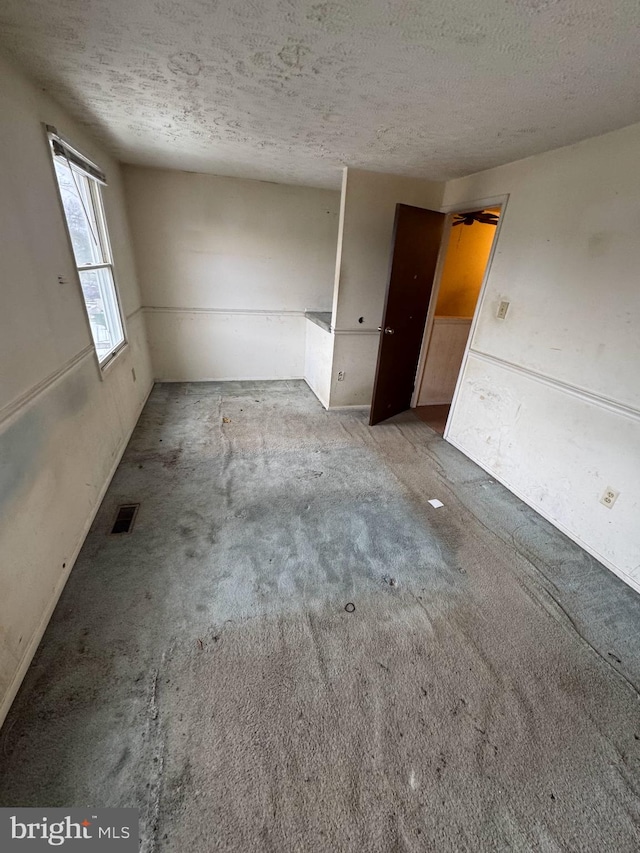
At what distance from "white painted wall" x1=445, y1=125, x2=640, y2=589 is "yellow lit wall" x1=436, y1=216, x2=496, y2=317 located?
0.88m

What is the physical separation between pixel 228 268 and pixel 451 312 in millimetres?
2588

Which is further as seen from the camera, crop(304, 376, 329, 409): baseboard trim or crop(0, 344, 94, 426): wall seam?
crop(304, 376, 329, 409): baseboard trim

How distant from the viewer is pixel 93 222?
252 cm

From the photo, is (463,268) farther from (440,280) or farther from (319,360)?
(319,360)

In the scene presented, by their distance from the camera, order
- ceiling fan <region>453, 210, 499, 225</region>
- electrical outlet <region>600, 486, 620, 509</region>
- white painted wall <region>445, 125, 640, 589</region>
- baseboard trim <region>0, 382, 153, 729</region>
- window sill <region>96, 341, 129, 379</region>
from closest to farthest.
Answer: baseboard trim <region>0, 382, 153, 729</region> < white painted wall <region>445, 125, 640, 589</region> < electrical outlet <region>600, 486, 620, 509</region> < window sill <region>96, 341, 129, 379</region> < ceiling fan <region>453, 210, 499, 225</region>

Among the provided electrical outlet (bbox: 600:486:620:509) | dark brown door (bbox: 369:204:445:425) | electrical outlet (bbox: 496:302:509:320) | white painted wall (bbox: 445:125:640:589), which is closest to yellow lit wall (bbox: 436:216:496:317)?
dark brown door (bbox: 369:204:445:425)

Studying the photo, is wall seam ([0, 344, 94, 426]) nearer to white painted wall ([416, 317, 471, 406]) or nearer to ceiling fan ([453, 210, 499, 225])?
white painted wall ([416, 317, 471, 406])

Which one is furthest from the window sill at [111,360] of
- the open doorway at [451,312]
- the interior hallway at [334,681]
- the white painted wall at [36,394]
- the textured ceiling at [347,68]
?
the open doorway at [451,312]

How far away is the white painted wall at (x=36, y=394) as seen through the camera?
1262mm

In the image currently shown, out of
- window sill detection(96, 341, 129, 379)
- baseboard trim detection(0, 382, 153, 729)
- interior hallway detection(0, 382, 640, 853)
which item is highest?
window sill detection(96, 341, 129, 379)

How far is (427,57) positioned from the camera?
4.11 feet

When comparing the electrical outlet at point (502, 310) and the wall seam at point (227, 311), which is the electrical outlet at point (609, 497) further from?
the wall seam at point (227, 311)

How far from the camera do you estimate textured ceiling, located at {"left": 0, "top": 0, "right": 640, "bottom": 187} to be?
41.7 inches

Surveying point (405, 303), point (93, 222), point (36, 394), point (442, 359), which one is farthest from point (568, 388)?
point (93, 222)
